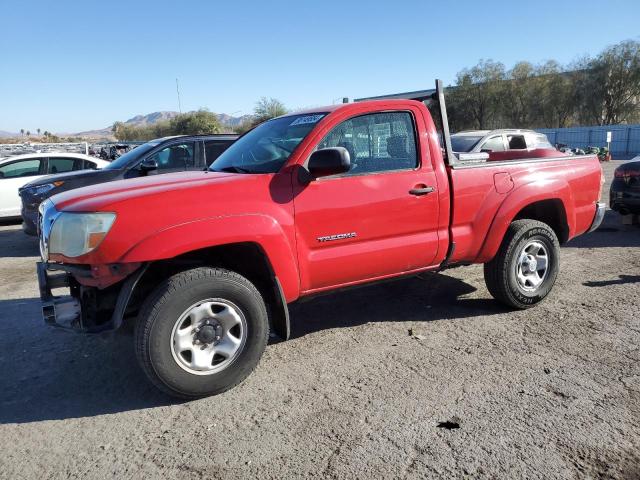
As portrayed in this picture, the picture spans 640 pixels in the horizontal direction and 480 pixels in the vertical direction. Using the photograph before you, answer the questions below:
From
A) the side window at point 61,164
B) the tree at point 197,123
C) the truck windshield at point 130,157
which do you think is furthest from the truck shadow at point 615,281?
the tree at point 197,123

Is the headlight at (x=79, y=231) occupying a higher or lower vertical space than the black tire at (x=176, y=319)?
higher

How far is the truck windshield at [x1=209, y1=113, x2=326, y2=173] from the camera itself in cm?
383

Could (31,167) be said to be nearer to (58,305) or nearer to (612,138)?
(58,305)

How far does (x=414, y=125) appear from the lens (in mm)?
4227

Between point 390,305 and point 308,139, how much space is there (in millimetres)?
2142

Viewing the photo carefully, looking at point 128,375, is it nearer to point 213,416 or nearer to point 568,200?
point 213,416

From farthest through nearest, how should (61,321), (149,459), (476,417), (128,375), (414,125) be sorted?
(414,125) → (128,375) → (61,321) → (476,417) → (149,459)

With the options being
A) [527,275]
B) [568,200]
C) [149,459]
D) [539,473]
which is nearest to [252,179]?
[149,459]

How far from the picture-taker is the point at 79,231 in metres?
3.16

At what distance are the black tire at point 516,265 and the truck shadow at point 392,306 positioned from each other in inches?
8.9

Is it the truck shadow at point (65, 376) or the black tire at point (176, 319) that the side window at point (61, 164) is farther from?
the black tire at point (176, 319)

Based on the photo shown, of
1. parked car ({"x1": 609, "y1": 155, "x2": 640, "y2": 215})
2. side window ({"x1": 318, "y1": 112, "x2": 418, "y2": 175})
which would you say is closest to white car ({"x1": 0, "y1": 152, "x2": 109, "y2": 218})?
side window ({"x1": 318, "y1": 112, "x2": 418, "y2": 175})

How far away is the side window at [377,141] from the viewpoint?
3.91 m

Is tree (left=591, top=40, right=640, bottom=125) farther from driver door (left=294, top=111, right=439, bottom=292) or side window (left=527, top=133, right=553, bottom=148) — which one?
driver door (left=294, top=111, right=439, bottom=292)
